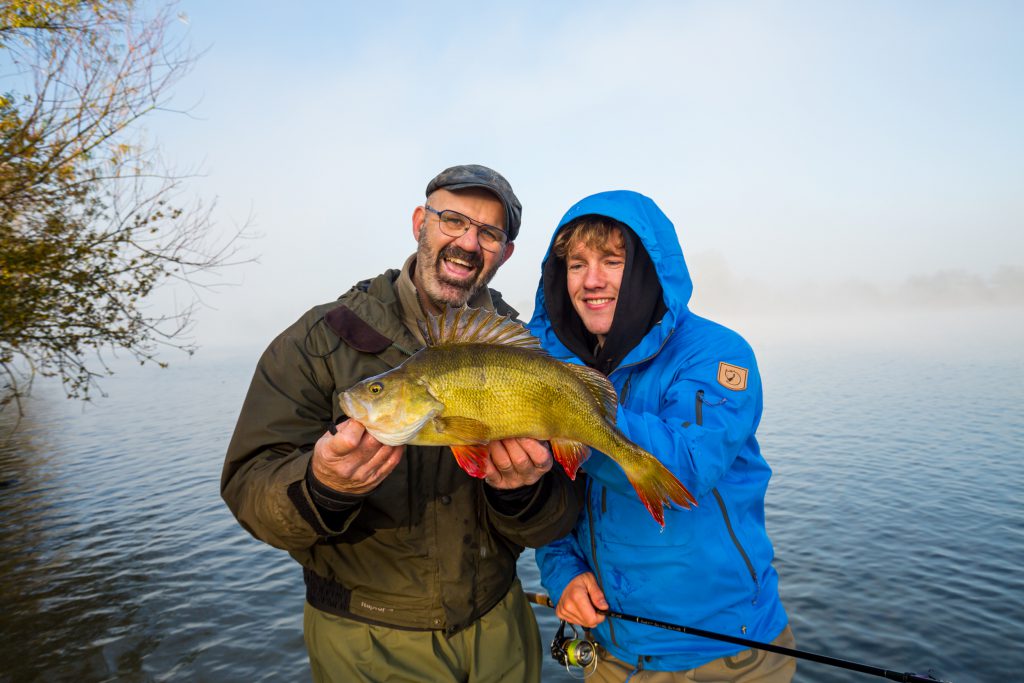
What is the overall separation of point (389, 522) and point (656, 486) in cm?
141

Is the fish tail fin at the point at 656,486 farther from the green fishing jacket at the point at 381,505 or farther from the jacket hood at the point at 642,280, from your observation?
the jacket hood at the point at 642,280

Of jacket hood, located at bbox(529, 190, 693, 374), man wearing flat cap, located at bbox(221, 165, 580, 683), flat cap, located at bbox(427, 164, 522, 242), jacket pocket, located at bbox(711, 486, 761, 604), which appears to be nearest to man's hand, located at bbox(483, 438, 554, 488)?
man wearing flat cap, located at bbox(221, 165, 580, 683)

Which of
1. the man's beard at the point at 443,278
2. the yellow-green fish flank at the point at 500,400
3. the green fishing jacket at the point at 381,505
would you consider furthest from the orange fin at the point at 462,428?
the man's beard at the point at 443,278

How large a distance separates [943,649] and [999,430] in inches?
648

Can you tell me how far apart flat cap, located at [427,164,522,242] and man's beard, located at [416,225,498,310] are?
1.05 ft

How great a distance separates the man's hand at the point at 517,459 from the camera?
2.90 m

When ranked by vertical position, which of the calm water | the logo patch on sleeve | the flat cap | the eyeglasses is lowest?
the calm water

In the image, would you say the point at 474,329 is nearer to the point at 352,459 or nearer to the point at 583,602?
the point at 352,459

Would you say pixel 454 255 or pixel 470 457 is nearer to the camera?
pixel 470 457

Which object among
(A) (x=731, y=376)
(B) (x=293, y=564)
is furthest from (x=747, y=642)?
(B) (x=293, y=564)

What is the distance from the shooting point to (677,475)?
2975 millimetres

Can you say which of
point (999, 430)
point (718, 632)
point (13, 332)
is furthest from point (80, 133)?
point (999, 430)

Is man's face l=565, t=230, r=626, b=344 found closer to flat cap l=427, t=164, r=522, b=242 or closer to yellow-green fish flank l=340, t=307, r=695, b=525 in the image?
flat cap l=427, t=164, r=522, b=242

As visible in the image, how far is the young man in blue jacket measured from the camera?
315 centimetres
